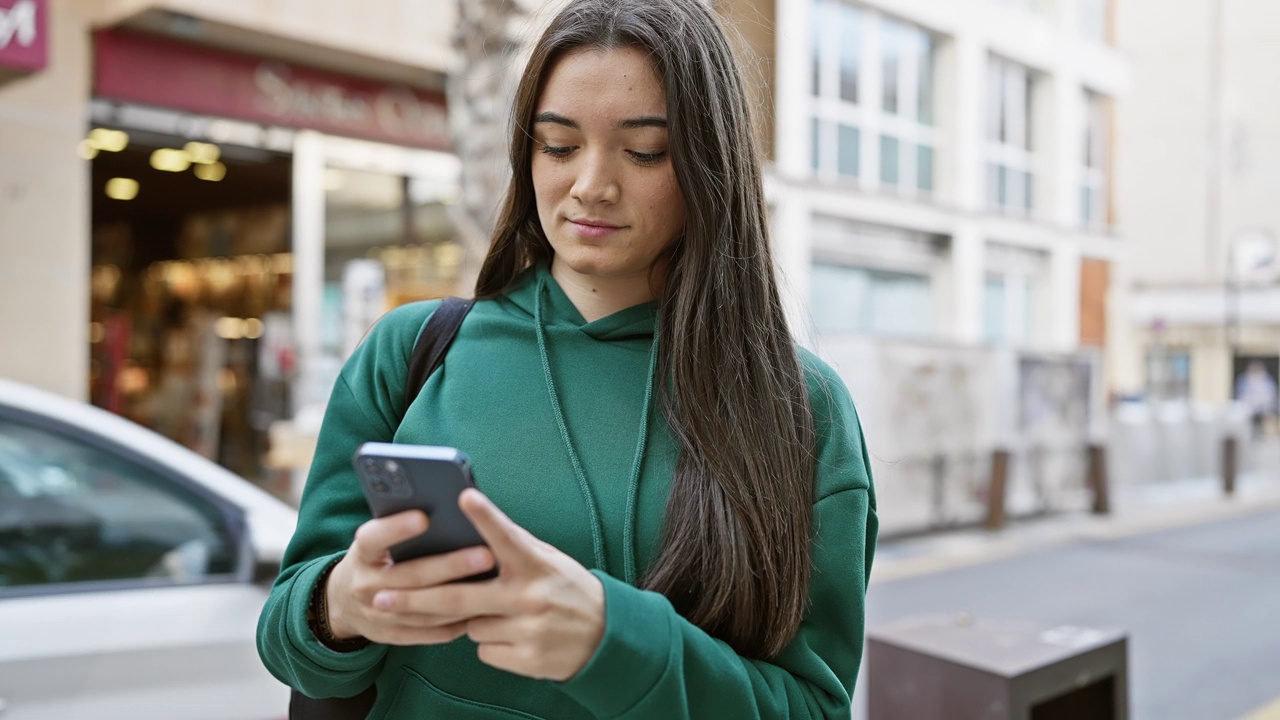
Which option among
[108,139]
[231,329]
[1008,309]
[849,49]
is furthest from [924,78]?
[108,139]

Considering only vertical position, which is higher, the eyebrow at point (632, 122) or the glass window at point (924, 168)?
the glass window at point (924, 168)

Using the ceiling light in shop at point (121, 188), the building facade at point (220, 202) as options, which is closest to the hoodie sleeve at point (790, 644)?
the building facade at point (220, 202)

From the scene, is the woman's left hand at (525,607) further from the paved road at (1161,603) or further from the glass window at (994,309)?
the glass window at (994,309)

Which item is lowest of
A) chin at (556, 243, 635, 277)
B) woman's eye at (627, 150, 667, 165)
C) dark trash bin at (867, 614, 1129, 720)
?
dark trash bin at (867, 614, 1129, 720)

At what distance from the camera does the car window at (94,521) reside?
2.77 m

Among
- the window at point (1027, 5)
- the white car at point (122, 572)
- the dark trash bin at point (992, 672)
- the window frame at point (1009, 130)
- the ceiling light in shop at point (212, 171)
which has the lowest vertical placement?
the dark trash bin at point (992, 672)

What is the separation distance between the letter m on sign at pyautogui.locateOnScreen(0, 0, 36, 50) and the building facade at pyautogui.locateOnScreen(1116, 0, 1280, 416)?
109 feet

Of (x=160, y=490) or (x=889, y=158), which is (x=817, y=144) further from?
(x=160, y=490)

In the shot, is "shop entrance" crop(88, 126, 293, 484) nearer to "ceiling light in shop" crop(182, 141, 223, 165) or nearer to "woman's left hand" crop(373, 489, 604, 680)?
"ceiling light in shop" crop(182, 141, 223, 165)

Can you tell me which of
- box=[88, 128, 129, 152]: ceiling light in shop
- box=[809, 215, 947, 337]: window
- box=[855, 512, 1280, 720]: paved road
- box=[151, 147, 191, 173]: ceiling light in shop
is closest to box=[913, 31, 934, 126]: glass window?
box=[809, 215, 947, 337]: window

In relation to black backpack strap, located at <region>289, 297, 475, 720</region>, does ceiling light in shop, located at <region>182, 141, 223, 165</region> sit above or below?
above

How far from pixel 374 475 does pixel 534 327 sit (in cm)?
51

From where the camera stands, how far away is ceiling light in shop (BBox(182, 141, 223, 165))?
1023cm

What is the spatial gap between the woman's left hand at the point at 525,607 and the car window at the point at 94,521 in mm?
2040
